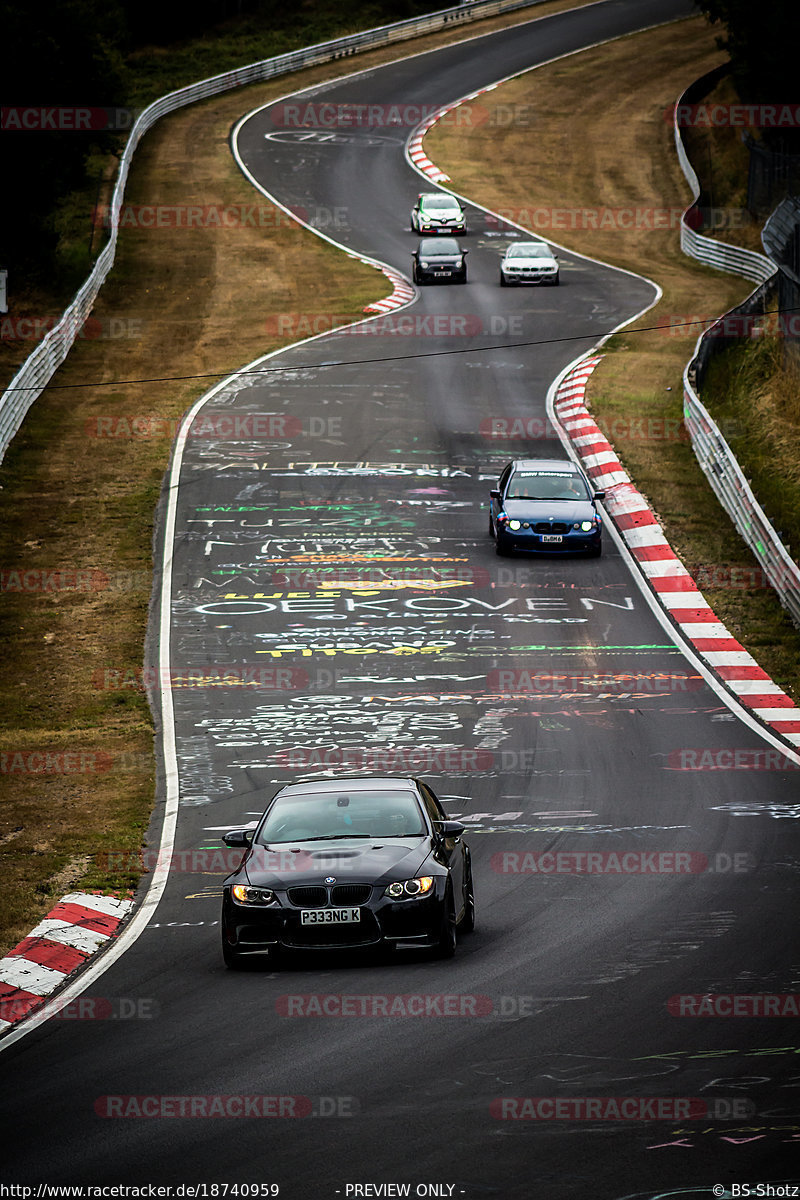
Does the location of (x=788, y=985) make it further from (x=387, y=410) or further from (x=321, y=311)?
(x=321, y=311)

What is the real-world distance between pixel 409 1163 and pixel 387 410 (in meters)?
32.4

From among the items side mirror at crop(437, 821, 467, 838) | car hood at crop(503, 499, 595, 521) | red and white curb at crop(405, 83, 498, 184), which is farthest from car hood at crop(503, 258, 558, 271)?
side mirror at crop(437, 821, 467, 838)

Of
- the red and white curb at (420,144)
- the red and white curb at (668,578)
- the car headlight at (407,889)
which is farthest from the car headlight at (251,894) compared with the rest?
the red and white curb at (420,144)

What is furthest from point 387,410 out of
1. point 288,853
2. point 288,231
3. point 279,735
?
point 288,853

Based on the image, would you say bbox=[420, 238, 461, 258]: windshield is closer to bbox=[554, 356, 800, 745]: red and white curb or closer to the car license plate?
bbox=[554, 356, 800, 745]: red and white curb

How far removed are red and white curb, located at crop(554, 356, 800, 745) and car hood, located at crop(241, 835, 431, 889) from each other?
9.31 m

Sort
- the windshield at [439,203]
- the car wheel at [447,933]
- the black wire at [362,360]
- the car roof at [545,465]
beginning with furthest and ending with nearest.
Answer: the windshield at [439,203], the black wire at [362,360], the car roof at [545,465], the car wheel at [447,933]

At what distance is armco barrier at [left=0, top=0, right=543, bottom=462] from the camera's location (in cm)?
3819

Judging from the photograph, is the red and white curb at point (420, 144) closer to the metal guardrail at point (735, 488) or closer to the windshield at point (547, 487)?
the metal guardrail at point (735, 488)

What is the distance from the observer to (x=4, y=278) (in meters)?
45.8

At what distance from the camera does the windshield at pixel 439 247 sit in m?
52.1

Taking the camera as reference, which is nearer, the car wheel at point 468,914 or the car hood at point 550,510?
the car wheel at point 468,914

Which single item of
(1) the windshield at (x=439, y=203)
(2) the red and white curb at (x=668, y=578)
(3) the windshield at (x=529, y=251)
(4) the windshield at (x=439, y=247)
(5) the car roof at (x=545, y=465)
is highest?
(1) the windshield at (x=439, y=203)

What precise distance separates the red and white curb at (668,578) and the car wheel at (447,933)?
932 cm
